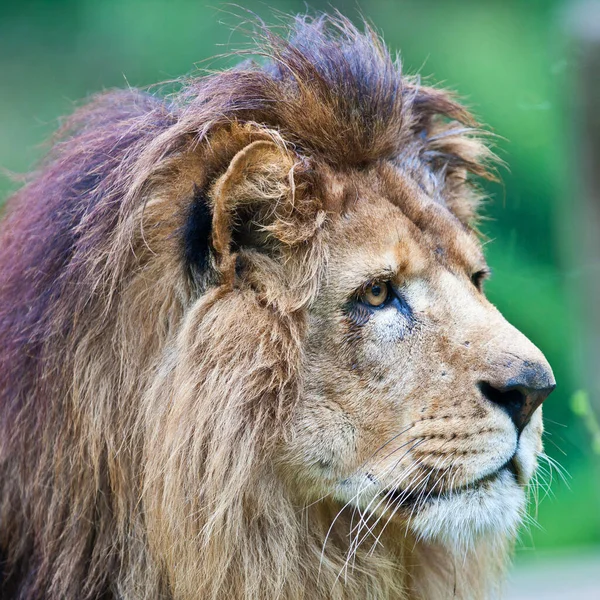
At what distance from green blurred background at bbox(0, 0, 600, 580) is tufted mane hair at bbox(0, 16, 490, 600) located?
48.6 inches

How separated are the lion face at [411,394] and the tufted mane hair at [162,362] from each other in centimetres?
8

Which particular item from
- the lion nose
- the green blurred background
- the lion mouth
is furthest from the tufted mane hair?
the green blurred background

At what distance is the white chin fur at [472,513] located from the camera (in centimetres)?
190

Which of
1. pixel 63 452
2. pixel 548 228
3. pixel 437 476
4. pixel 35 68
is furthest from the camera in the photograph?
pixel 35 68

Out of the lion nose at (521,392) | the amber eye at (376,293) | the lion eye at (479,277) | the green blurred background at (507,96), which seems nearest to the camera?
the lion nose at (521,392)

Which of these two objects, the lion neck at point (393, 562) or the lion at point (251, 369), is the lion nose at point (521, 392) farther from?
the lion neck at point (393, 562)

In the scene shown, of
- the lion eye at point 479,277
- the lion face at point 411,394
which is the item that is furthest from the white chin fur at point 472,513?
the lion eye at point 479,277

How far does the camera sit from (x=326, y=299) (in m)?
2.01

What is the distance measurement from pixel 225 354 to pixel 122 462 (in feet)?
1.14

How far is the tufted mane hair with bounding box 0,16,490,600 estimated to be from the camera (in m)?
1.94

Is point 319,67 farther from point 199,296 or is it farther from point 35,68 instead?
point 35,68

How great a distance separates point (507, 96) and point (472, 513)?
2576mm

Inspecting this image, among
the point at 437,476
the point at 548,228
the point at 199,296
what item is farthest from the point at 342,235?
the point at 548,228

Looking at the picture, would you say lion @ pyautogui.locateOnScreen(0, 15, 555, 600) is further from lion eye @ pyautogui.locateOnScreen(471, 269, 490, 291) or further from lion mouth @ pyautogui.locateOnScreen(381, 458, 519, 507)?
lion eye @ pyautogui.locateOnScreen(471, 269, 490, 291)
